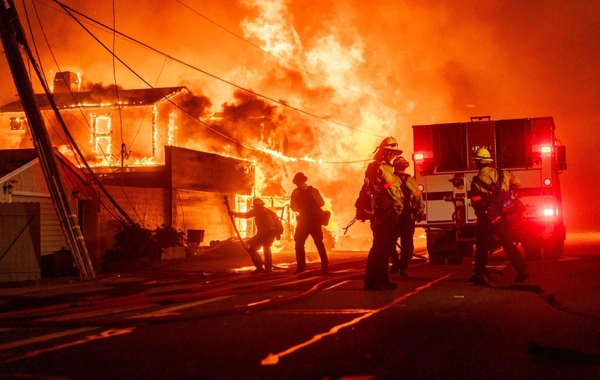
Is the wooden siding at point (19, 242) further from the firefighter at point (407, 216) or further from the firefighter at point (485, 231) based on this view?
the firefighter at point (485, 231)

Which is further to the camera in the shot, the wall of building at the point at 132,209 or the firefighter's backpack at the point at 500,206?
the wall of building at the point at 132,209

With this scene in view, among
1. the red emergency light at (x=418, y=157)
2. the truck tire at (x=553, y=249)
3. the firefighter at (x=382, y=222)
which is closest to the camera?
the firefighter at (x=382, y=222)

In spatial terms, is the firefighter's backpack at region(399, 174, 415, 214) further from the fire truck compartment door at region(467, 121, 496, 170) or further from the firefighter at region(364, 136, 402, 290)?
the fire truck compartment door at region(467, 121, 496, 170)

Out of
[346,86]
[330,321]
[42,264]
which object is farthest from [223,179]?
[330,321]

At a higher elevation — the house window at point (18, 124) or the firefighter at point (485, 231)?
the house window at point (18, 124)

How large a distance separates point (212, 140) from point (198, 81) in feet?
21.9

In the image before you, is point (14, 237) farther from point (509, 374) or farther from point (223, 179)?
point (223, 179)

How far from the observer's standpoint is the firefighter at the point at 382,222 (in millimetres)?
10242

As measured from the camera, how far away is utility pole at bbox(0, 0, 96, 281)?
1449 cm

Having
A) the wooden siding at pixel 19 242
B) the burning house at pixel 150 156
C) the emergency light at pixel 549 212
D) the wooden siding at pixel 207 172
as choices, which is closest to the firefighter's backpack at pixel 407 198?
the emergency light at pixel 549 212

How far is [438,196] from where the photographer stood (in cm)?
1659

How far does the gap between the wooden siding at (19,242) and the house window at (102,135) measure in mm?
21008

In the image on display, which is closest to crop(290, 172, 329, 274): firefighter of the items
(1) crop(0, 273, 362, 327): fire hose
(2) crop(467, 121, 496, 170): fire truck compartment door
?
(1) crop(0, 273, 362, 327): fire hose

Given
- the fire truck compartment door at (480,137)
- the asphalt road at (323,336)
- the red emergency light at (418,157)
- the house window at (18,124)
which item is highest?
the house window at (18,124)
